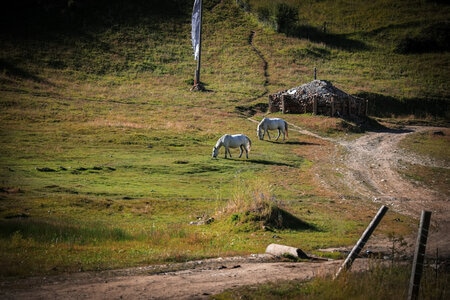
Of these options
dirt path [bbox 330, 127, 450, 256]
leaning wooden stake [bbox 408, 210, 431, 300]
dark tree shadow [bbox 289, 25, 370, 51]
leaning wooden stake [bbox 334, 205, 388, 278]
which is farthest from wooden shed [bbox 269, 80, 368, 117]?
leaning wooden stake [bbox 408, 210, 431, 300]

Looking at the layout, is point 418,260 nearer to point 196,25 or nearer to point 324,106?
point 324,106

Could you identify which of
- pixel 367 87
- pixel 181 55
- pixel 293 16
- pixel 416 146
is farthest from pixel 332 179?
pixel 293 16

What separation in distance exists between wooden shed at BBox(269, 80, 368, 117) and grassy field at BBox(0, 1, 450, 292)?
215cm

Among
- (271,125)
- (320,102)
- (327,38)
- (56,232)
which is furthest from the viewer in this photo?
(327,38)

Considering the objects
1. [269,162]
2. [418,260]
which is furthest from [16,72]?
[418,260]

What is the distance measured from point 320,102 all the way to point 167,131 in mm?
15402

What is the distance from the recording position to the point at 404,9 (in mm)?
97062

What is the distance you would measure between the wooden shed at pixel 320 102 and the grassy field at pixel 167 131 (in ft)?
7.06

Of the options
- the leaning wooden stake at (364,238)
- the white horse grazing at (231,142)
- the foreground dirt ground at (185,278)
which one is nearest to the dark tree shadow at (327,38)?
the white horse grazing at (231,142)

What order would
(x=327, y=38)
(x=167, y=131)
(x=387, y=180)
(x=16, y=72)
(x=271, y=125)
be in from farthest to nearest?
(x=327, y=38)
(x=16, y=72)
(x=167, y=131)
(x=271, y=125)
(x=387, y=180)

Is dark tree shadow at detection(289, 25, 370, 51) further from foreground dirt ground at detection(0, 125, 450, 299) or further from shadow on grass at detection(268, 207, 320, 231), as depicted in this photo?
shadow on grass at detection(268, 207, 320, 231)

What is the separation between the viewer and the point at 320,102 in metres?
51.2


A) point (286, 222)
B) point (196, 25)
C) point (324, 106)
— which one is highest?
point (196, 25)

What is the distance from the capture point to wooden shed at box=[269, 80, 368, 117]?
5066 cm
